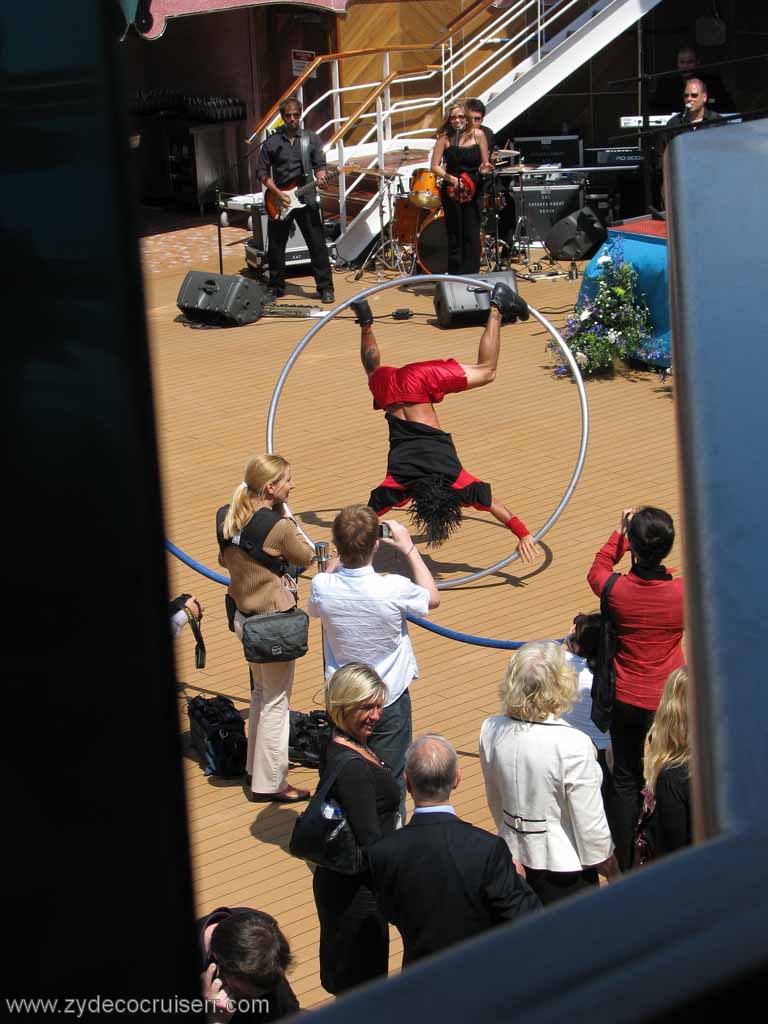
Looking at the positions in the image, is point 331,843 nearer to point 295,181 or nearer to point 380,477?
point 380,477

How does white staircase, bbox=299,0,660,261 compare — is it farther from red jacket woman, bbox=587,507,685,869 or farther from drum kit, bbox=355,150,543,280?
red jacket woman, bbox=587,507,685,869

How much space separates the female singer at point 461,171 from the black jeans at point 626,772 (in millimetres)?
10643

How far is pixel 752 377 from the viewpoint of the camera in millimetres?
605

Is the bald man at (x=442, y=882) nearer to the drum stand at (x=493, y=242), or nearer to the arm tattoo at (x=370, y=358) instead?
the arm tattoo at (x=370, y=358)

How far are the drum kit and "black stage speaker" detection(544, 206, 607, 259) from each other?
43 cm

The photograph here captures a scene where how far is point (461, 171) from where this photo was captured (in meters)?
14.6

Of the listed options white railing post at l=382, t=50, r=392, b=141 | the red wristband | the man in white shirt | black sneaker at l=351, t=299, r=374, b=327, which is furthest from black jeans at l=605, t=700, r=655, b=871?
white railing post at l=382, t=50, r=392, b=141

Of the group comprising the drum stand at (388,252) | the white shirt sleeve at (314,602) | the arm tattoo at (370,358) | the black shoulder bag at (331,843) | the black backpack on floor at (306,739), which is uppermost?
the drum stand at (388,252)

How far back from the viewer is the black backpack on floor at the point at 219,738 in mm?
6168

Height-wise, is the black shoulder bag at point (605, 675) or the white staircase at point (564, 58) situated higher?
the white staircase at point (564, 58)

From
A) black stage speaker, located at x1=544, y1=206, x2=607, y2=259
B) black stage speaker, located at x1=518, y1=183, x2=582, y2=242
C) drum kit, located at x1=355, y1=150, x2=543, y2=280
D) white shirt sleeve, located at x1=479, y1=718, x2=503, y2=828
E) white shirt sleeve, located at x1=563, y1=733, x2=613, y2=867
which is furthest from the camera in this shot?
black stage speaker, located at x1=518, y1=183, x2=582, y2=242

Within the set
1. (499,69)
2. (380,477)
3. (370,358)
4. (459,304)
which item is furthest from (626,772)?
(499,69)

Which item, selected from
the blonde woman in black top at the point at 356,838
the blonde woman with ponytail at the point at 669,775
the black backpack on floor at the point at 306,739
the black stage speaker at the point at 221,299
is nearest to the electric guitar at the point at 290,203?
the black stage speaker at the point at 221,299

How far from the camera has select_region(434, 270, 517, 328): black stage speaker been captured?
13586mm
